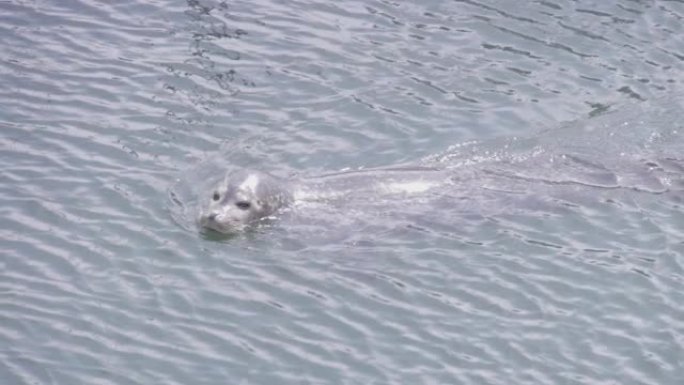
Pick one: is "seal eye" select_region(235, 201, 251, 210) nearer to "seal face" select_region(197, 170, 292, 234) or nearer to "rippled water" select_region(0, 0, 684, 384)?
"seal face" select_region(197, 170, 292, 234)

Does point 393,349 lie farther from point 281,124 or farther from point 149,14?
point 149,14

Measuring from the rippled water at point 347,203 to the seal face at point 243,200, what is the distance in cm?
24

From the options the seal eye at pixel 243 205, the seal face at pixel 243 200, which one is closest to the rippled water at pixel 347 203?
the seal face at pixel 243 200

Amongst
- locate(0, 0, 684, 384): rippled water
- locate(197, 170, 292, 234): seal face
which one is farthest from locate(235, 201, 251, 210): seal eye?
locate(0, 0, 684, 384): rippled water

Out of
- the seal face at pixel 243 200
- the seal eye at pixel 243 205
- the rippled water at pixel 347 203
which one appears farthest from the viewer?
the seal eye at pixel 243 205

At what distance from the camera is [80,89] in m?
18.2

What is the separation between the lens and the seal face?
15789 millimetres

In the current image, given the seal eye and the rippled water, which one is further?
the seal eye

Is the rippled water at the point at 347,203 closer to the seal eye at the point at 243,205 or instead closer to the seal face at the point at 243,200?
the seal face at the point at 243,200

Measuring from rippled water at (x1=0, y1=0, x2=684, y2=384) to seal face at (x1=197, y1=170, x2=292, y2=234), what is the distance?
0.24 m

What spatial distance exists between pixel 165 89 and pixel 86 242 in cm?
377

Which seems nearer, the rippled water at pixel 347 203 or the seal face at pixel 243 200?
the rippled water at pixel 347 203

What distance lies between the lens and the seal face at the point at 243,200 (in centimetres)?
1579

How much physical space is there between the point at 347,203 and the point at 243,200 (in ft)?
3.58
